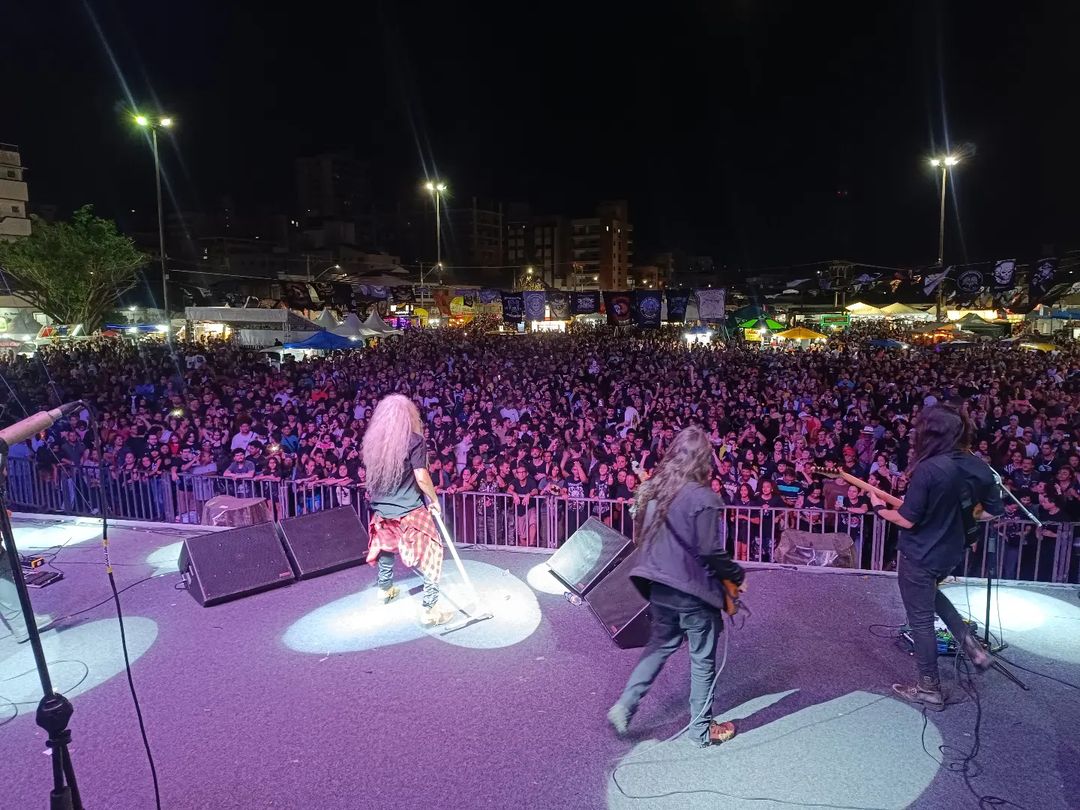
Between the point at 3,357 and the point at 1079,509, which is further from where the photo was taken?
the point at 3,357

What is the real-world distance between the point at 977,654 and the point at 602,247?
95630mm

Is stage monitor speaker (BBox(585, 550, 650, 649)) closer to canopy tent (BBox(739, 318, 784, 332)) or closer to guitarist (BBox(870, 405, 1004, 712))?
guitarist (BBox(870, 405, 1004, 712))

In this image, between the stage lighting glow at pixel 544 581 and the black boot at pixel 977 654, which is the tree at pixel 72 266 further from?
the black boot at pixel 977 654

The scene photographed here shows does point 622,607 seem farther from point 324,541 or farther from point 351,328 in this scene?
point 351,328

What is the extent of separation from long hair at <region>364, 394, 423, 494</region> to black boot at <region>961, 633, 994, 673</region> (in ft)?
12.1

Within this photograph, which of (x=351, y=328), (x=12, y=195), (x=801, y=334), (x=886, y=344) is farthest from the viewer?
(x=12, y=195)

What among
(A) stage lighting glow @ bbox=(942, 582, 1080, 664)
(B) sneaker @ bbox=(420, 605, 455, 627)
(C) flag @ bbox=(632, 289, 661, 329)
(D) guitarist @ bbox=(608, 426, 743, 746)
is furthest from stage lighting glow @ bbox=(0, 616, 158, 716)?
(C) flag @ bbox=(632, 289, 661, 329)

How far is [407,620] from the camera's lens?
4.66m

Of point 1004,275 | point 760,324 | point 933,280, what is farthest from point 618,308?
point 1004,275

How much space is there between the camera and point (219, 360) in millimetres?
18938

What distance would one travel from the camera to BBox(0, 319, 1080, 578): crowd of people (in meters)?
Answer: 7.10

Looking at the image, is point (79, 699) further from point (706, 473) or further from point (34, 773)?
point (706, 473)

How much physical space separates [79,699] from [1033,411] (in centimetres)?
1295

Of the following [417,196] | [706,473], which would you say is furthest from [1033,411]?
[417,196]
